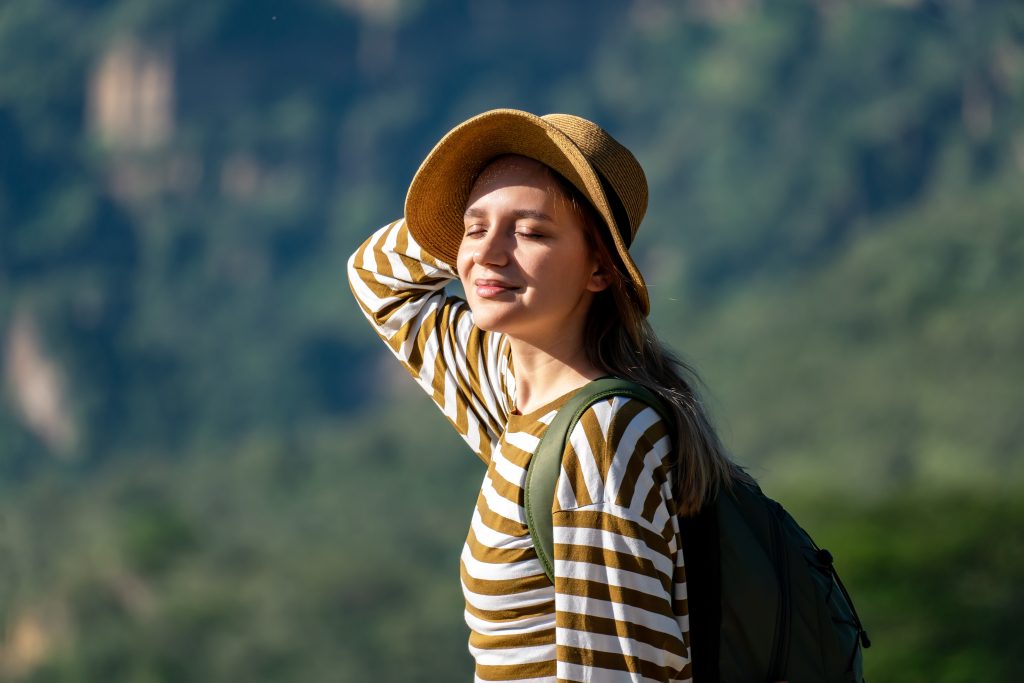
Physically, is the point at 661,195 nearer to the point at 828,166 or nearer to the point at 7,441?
the point at 828,166

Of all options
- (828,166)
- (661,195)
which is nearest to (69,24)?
(661,195)

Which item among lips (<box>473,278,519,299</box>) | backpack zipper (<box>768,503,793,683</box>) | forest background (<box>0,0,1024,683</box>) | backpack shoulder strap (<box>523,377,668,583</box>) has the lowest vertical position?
backpack zipper (<box>768,503,793,683</box>)

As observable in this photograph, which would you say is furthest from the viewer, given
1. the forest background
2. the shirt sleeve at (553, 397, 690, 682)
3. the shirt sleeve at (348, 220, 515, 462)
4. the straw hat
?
the forest background

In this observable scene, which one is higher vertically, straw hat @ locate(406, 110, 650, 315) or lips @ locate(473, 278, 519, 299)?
straw hat @ locate(406, 110, 650, 315)

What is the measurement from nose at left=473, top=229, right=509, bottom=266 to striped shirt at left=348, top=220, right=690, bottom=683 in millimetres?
147

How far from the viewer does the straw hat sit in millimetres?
1322

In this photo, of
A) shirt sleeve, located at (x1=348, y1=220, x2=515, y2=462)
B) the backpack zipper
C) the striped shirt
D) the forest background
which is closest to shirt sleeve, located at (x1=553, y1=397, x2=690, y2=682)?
the striped shirt

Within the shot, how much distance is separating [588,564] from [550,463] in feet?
0.31

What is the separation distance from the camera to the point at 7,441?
43.2 metres

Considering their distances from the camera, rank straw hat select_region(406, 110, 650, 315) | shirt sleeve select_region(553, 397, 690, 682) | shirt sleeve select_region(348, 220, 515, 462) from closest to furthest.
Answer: shirt sleeve select_region(553, 397, 690, 682)
straw hat select_region(406, 110, 650, 315)
shirt sleeve select_region(348, 220, 515, 462)

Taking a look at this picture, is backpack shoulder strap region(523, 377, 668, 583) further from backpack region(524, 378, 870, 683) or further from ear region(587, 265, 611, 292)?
ear region(587, 265, 611, 292)

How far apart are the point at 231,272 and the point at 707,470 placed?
49958mm

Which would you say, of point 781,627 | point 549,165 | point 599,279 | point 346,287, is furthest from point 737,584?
point 346,287

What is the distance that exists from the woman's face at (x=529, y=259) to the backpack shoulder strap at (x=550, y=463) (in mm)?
126
